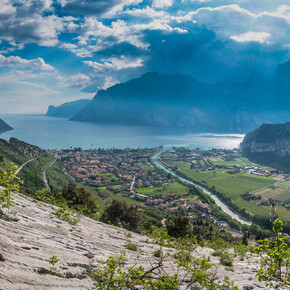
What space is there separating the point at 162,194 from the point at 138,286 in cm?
5959

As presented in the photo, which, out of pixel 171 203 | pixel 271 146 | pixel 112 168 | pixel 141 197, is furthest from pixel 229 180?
pixel 271 146

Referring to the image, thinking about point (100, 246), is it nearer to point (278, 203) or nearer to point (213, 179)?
point (278, 203)

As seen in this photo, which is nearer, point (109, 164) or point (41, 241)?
point (41, 241)

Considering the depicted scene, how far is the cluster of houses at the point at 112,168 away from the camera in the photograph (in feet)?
241

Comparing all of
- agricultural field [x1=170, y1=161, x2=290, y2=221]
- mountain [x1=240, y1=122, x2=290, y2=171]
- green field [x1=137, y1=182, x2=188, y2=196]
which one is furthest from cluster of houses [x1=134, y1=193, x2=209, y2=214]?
mountain [x1=240, y1=122, x2=290, y2=171]

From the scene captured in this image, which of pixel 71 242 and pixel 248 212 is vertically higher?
pixel 71 242

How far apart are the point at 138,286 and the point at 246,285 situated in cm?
372

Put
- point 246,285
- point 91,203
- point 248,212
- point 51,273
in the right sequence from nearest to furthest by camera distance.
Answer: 1. point 51,273
2. point 246,285
3. point 91,203
4. point 248,212

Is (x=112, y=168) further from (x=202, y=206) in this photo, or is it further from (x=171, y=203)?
(x=202, y=206)

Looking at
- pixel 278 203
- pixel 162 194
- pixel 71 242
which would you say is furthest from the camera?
pixel 162 194

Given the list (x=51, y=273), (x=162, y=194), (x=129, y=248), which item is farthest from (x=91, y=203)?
(x=162, y=194)

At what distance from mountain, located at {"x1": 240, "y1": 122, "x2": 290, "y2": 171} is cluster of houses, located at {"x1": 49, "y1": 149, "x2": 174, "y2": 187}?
205 ft

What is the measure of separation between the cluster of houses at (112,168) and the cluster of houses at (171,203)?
38.2 feet

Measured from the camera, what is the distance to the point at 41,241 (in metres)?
7.18
